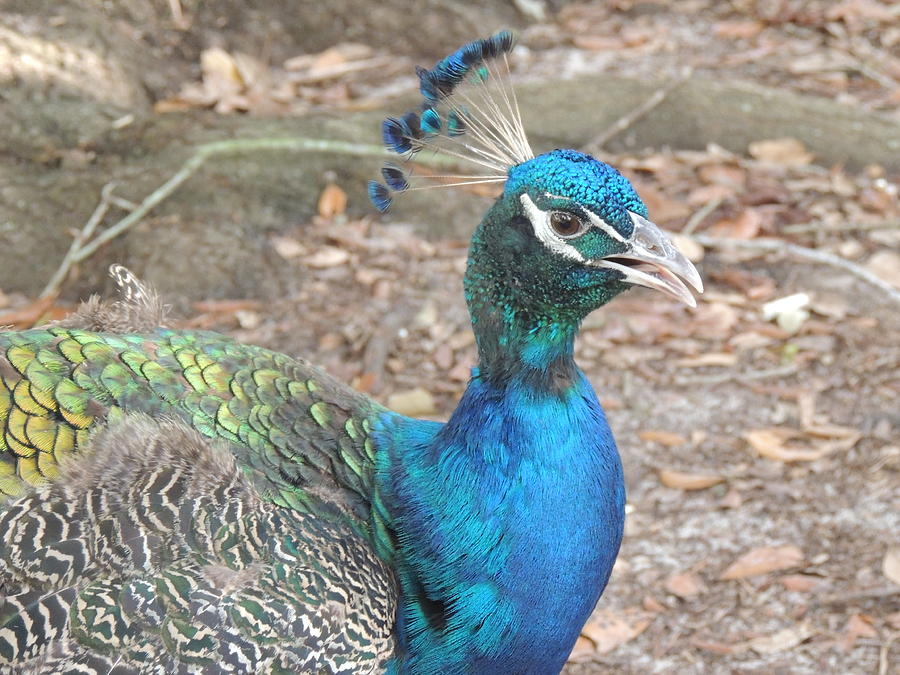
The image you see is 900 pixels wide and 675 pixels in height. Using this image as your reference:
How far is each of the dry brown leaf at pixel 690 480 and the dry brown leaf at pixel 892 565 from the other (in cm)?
56

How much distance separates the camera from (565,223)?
2201 millimetres

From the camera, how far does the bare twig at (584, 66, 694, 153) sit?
4973 mm

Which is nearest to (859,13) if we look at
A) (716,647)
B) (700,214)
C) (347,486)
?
(700,214)

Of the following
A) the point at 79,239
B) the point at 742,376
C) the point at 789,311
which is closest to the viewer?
the point at 742,376

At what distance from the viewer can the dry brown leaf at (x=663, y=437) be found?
12.0ft

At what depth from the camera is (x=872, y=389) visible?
12.2 feet

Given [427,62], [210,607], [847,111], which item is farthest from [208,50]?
[210,607]

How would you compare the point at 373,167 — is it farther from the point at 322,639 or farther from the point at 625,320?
the point at 322,639

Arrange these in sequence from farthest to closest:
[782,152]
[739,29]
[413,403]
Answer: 1. [739,29]
2. [782,152]
3. [413,403]

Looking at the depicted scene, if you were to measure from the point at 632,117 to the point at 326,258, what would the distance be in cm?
166

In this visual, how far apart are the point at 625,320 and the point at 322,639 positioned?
227 centimetres

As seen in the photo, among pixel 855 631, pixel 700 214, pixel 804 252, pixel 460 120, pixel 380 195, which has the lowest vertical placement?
pixel 855 631

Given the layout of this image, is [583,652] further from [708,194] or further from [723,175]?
[723,175]

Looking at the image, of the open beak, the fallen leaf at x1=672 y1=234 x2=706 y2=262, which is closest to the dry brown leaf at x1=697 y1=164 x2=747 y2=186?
the fallen leaf at x1=672 y1=234 x2=706 y2=262
